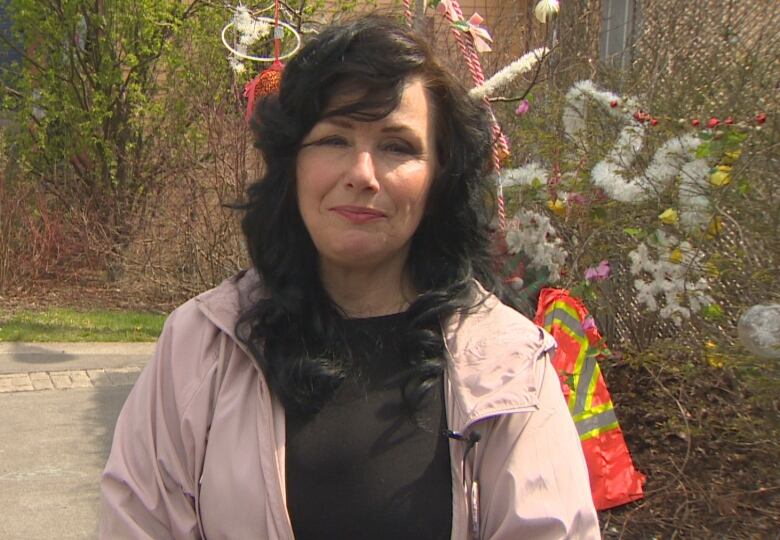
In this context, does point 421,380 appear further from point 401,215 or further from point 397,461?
point 401,215

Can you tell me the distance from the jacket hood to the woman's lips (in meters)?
0.26

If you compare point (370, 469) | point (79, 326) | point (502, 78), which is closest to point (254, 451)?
point (370, 469)

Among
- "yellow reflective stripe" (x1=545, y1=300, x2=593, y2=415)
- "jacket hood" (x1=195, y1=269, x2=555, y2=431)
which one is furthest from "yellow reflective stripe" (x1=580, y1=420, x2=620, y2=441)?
"jacket hood" (x1=195, y1=269, x2=555, y2=431)

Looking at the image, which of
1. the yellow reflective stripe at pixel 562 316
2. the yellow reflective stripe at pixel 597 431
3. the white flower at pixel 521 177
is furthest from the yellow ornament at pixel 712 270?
the yellow reflective stripe at pixel 597 431

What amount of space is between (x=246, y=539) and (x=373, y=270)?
58 centimetres

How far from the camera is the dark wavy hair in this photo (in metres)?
1.80

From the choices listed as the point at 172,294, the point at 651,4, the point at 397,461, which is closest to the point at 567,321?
the point at 397,461

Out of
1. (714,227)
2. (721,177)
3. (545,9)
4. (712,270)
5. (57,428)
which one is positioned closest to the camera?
(721,177)

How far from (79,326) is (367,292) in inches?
263

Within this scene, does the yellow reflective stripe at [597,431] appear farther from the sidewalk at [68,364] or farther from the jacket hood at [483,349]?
the sidewalk at [68,364]

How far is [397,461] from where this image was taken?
1754mm

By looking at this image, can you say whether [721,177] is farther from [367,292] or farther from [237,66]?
[237,66]

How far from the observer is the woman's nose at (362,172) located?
1.77m

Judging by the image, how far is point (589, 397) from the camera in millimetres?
3734
